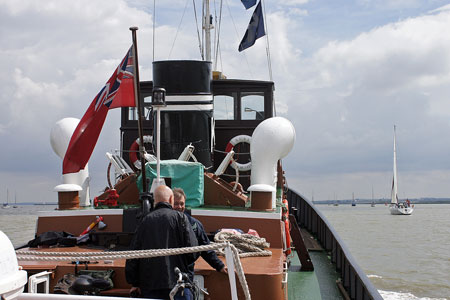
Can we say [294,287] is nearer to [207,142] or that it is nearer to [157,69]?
[207,142]

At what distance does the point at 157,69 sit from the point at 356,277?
479 cm

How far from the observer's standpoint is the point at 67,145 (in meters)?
8.92

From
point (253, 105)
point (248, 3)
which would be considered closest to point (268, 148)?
point (253, 105)

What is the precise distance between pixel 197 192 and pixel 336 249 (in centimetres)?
441

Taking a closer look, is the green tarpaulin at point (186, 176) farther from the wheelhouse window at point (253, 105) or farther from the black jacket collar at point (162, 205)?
the wheelhouse window at point (253, 105)

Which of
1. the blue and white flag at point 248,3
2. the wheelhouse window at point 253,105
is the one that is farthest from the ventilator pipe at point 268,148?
the blue and white flag at point 248,3

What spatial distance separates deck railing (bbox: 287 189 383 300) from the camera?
775 cm

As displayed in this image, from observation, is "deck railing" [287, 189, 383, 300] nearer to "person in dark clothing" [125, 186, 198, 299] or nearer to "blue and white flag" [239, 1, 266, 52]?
"person in dark clothing" [125, 186, 198, 299]

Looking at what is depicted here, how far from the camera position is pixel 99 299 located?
3264 mm

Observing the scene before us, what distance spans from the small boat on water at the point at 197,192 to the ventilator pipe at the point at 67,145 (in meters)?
0.02

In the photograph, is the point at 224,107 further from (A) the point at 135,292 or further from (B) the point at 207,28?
(A) the point at 135,292

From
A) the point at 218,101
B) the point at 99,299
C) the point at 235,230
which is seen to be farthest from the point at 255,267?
the point at 218,101

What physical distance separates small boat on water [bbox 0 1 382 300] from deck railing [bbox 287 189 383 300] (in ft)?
0.13

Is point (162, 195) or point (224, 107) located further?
point (224, 107)
